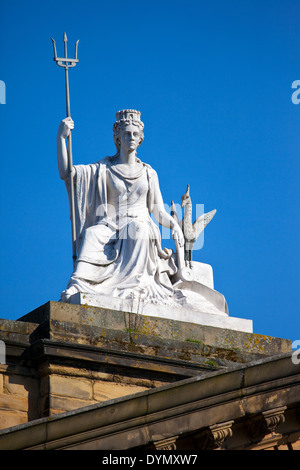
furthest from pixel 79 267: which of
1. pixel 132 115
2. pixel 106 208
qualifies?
pixel 132 115

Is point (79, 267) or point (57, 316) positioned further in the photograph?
point (79, 267)

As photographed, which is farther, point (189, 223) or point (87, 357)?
point (189, 223)

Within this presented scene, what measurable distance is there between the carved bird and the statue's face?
1218mm

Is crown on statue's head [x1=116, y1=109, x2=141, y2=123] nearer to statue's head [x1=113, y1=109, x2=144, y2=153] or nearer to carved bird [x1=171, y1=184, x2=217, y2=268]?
statue's head [x1=113, y1=109, x2=144, y2=153]

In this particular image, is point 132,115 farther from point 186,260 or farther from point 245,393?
point 245,393

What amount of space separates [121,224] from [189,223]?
55.4 inches

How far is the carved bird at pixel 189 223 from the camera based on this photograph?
20875 millimetres

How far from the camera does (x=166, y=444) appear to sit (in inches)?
533

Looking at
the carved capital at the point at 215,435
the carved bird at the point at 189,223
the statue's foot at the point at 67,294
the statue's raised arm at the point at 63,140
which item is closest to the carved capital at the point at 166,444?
the carved capital at the point at 215,435

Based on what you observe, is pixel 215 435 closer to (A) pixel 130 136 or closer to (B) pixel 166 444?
(B) pixel 166 444

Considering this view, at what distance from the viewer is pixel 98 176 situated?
20500mm

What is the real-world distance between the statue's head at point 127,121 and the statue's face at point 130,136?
0.03m

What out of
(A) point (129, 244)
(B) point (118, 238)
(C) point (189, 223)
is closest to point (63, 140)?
(B) point (118, 238)
